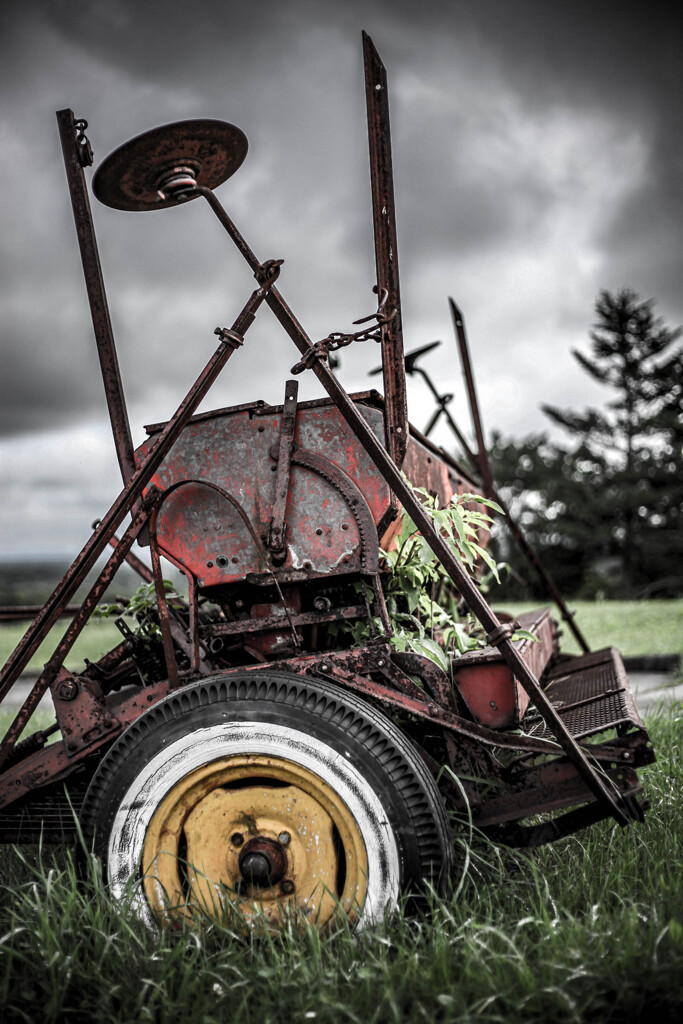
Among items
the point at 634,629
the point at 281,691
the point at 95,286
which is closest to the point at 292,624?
the point at 281,691

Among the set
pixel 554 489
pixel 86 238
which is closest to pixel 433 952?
pixel 86 238

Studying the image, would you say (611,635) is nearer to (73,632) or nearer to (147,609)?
(147,609)

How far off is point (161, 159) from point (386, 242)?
75 cm

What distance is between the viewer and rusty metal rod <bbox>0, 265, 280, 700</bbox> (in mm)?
2277

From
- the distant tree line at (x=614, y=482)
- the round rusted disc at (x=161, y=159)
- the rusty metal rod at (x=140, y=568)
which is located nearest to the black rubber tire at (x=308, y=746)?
the rusty metal rod at (x=140, y=568)

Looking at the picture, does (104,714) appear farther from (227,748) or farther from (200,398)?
(200,398)

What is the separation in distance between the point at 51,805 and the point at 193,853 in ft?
2.02

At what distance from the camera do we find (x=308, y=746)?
6.50 ft

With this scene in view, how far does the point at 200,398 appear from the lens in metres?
2.31

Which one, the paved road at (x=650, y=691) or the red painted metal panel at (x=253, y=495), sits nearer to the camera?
the red painted metal panel at (x=253, y=495)

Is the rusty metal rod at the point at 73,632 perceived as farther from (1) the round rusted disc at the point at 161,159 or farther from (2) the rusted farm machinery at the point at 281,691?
(1) the round rusted disc at the point at 161,159

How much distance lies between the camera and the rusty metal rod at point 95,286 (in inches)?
104

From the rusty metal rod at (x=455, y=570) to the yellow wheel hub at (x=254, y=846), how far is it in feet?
2.01

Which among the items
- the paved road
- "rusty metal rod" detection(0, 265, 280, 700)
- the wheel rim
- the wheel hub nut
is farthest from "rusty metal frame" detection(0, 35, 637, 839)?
the paved road
